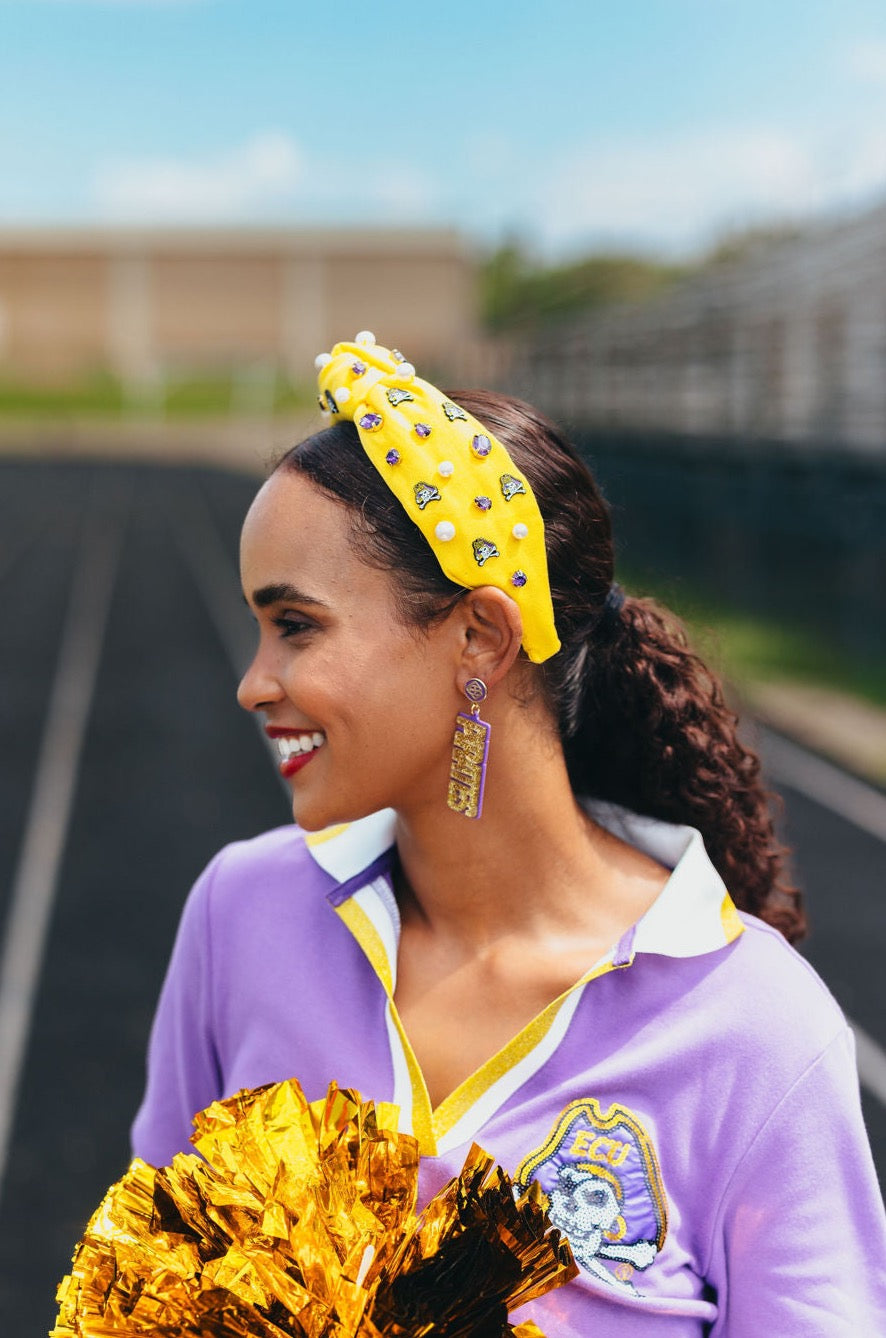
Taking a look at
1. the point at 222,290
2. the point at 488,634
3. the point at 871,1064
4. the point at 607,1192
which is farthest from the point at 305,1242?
the point at 222,290

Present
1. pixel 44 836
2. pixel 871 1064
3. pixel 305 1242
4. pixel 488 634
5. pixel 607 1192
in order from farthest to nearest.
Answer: pixel 44 836, pixel 871 1064, pixel 488 634, pixel 607 1192, pixel 305 1242

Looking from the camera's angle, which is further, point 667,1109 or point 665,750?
point 665,750

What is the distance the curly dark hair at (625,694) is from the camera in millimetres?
1588

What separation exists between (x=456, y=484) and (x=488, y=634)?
0.51 feet

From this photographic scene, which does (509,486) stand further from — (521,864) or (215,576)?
(215,576)

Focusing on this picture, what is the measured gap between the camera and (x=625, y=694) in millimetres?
1797

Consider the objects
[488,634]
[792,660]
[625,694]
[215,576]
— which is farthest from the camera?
[215,576]

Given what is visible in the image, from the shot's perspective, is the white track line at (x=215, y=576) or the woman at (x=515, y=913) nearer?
the woman at (x=515, y=913)

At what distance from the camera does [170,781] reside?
845 cm

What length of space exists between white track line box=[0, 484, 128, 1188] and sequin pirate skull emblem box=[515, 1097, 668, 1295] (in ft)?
10.2

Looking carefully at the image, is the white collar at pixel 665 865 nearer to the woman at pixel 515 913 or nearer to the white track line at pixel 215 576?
the woman at pixel 515 913

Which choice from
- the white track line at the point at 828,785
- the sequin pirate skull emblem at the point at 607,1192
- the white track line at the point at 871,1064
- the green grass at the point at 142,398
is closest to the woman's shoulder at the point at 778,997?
the sequin pirate skull emblem at the point at 607,1192

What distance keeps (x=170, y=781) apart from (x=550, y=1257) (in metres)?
7.29

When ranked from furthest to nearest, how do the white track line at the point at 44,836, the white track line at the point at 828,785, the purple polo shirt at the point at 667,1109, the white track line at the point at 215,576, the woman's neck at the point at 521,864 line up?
the white track line at the point at 215,576, the white track line at the point at 828,785, the white track line at the point at 44,836, the woman's neck at the point at 521,864, the purple polo shirt at the point at 667,1109
